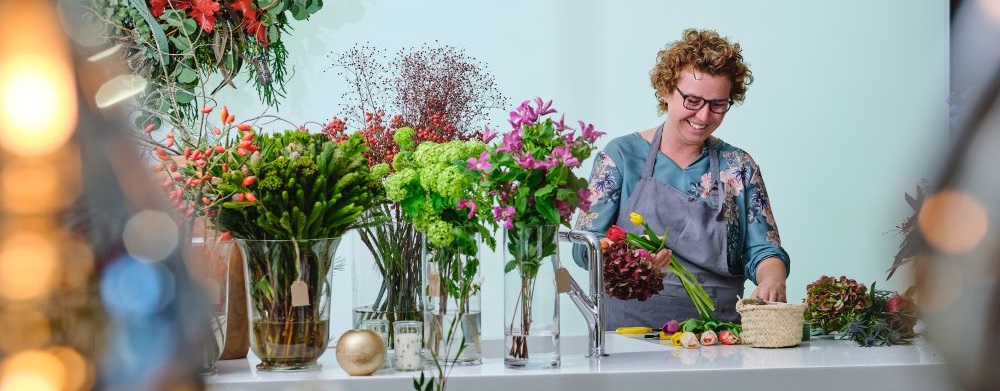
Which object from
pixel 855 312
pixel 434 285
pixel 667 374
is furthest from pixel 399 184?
pixel 855 312

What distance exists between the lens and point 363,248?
2.04 m

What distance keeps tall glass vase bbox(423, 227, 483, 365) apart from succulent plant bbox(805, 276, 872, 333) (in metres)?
0.89

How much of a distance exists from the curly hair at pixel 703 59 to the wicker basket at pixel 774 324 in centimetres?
184

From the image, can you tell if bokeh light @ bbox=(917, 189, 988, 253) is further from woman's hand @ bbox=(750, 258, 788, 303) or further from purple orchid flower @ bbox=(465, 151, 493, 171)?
woman's hand @ bbox=(750, 258, 788, 303)

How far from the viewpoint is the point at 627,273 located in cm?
254

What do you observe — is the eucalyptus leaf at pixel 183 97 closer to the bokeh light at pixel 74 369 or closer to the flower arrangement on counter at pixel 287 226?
the flower arrangement on counter at pixel 287 226

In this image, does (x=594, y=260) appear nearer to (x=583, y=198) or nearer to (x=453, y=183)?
(x=583, y=198)

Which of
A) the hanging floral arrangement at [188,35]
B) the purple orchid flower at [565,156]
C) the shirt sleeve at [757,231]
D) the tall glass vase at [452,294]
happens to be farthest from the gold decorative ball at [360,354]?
the shirt sleeve at [757,231]

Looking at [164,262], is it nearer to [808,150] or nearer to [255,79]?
[255,79]

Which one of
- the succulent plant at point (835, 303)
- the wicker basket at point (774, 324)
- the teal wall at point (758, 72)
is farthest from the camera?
the teal wall at point (758, 72)

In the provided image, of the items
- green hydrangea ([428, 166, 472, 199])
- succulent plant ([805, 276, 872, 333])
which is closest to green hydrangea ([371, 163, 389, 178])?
green hydrangea ([428, 166, 472, 199])

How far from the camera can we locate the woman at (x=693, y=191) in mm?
3684

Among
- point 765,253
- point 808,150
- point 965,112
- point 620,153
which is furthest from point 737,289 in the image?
point 965,112

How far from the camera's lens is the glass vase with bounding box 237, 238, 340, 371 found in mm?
1841
